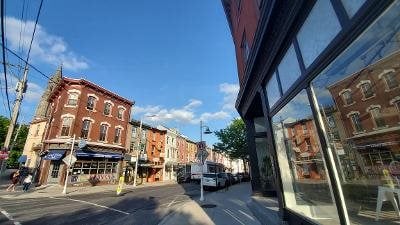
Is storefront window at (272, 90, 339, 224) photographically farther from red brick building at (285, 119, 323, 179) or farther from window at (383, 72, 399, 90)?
window at (383, 72, 399, 90)

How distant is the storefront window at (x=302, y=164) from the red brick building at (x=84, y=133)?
24924 mm

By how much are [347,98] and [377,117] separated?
544 millimetres

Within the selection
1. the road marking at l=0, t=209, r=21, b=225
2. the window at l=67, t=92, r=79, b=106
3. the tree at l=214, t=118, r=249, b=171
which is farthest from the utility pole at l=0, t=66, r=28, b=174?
the tree at l=214, t=118, r=249, b=171

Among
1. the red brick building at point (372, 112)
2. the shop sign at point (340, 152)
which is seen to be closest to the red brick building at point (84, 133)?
the shop sign at point (340, 152)

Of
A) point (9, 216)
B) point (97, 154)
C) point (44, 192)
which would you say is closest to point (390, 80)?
point (9, 216)

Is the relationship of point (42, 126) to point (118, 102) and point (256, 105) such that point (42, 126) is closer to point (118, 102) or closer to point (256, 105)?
point (118, 102)

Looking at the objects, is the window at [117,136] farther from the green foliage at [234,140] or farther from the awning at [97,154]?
the green foliage at [234,140]

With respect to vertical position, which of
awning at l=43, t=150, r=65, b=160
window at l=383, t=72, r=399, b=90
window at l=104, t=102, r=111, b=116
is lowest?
window at l=383, t=72, r=399, b=90

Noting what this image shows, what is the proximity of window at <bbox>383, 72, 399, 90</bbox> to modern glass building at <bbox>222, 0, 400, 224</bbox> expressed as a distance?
1 centimetres

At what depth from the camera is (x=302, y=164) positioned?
17.2ft

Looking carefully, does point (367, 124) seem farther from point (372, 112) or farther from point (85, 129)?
point (85, 129)

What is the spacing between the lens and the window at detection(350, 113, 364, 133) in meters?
3.58

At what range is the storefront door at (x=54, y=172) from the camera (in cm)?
2447

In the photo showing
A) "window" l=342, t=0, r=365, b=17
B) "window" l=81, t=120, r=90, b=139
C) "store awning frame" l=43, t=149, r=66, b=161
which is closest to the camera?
"window" l=342, t=0, r=365, b=17
